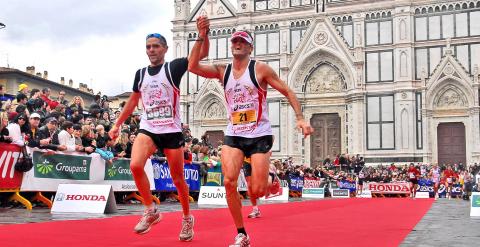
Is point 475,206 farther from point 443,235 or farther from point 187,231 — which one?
point 187,231

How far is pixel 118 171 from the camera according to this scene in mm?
15164

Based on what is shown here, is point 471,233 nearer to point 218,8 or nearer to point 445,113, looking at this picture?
point 445,113

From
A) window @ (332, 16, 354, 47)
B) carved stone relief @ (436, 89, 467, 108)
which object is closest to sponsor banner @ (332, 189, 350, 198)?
carved stone relief @ (436, 89, 467, 108)

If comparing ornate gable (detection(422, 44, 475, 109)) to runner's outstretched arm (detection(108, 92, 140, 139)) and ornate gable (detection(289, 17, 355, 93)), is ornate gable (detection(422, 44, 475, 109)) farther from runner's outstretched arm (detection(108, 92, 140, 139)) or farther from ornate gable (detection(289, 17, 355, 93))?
runner's outstretched arm (detection(108, 92, 140, 139))

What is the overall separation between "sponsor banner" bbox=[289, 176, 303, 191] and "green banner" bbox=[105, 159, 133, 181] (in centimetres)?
1441

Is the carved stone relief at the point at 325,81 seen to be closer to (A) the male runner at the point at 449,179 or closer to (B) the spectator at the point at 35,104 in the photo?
(A) the male runner at the point at 449,179

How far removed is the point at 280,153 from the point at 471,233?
33883 mm

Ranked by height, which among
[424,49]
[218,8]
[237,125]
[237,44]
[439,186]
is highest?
[218,8]

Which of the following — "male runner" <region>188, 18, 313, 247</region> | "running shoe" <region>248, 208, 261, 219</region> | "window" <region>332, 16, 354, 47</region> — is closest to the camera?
"male runner" <region>188, 18, 313, 247</region>

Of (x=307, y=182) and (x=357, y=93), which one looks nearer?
(x=307, y=182)

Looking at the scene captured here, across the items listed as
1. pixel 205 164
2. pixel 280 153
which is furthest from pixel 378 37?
pixel 205 164

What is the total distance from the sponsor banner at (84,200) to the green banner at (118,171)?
2977 mm

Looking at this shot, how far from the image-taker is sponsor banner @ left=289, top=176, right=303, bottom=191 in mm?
28984

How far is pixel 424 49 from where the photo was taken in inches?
1550
